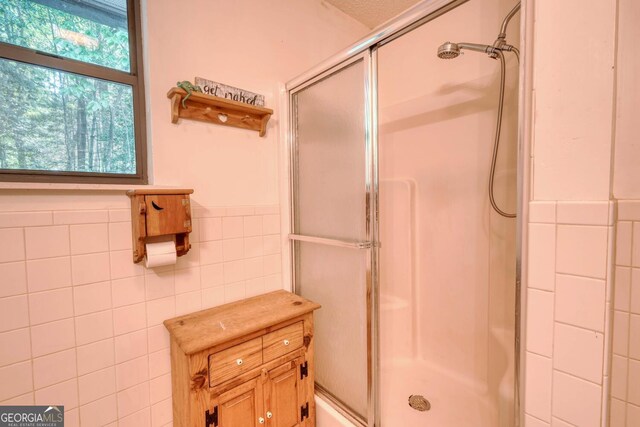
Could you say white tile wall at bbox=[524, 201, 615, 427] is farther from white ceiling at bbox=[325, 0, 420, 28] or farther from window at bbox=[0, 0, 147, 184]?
white ceiling at bbox=[325, 0, 420, 28]

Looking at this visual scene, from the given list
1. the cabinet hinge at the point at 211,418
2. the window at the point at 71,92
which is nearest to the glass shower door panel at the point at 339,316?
the cabinet hinge at the point at 211,418

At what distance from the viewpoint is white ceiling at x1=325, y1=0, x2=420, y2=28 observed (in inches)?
75.8

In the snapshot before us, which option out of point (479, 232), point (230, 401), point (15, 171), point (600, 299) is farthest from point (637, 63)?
point (15, 171)

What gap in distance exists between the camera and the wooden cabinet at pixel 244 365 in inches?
42.4

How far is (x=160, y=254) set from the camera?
1.15m

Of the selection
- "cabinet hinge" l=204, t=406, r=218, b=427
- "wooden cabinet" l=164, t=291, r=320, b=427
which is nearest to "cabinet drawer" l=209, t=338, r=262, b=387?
"wooden cabinet" l=164, t=291, r=320, b=427

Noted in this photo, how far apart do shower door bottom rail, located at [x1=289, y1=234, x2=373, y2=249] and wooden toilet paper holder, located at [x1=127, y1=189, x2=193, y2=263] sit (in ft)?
2.03

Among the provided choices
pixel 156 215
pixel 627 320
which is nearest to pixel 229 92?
pixel 156 215

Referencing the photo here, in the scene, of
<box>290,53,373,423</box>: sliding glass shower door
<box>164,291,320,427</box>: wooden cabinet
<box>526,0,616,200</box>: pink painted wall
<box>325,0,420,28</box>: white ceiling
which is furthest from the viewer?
<box>325,0,420,28</box>: white ceiling

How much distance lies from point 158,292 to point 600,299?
1581 mm

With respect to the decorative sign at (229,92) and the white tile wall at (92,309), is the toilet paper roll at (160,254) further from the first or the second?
the decorative sign at (229,92)

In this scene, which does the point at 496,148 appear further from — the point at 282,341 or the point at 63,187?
the point at 63,187

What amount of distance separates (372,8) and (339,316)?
217 cm

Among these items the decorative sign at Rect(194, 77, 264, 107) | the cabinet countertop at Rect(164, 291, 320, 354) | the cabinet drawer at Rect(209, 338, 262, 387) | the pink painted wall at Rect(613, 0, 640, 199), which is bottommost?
the cabinet drawer at Rect(209, 338, 262, 387)
